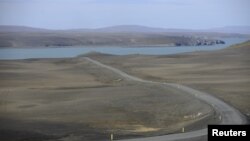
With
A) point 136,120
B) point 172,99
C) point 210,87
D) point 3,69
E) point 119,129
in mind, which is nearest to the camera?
point 119,129

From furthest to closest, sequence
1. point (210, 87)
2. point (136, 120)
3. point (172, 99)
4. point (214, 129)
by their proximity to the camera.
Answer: point (210, 87) < point (172, 99) < point (136, 120) < point (214, 129)

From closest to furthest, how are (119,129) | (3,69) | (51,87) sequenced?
(119,129) → (51,87) → (3,69)

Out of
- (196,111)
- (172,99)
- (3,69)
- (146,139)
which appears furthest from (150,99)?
(3,69)

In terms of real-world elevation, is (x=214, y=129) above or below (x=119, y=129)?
above

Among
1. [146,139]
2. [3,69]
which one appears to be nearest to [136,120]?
[146,139]

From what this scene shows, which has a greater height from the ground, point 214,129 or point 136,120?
point 214,129

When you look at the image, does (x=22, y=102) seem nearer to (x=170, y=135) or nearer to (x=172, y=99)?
(x=172, y=99)

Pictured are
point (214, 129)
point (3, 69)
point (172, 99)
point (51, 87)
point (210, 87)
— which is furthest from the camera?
point (3, 69)

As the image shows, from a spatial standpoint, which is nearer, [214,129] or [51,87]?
[214,129]

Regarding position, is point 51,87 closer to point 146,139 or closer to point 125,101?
point 125,101
